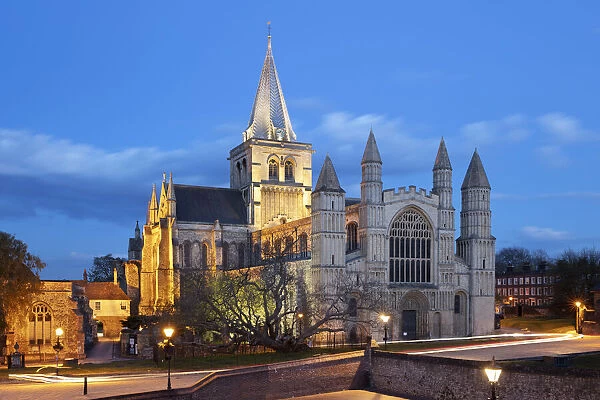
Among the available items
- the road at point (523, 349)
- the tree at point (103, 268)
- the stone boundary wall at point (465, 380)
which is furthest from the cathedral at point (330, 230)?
the tree at point (103, 268)

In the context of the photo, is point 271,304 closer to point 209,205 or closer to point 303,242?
point 303,242

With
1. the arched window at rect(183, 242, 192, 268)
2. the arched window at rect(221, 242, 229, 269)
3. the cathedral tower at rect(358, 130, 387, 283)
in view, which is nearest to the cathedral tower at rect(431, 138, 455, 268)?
the cathedral tower at rect(358, 130, 387, 283)

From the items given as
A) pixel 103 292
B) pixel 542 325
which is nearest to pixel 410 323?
pixel 542 325

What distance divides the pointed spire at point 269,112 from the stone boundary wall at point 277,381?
50120 mm

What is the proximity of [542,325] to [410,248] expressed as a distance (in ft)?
58.5

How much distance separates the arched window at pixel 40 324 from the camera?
46.8 metres

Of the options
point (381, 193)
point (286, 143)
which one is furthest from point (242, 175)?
point (381, 193)

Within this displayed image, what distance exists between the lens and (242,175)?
87688mm

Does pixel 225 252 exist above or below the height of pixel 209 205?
below

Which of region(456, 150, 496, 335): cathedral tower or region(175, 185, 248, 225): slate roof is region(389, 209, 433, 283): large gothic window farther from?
region(175, 185, 248, 225): slate roof

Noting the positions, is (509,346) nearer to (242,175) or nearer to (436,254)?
(436,254)

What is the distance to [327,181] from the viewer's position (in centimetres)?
6309

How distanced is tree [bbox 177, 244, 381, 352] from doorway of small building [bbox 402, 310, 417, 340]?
5.44 meters

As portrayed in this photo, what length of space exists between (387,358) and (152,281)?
48.3 metres
